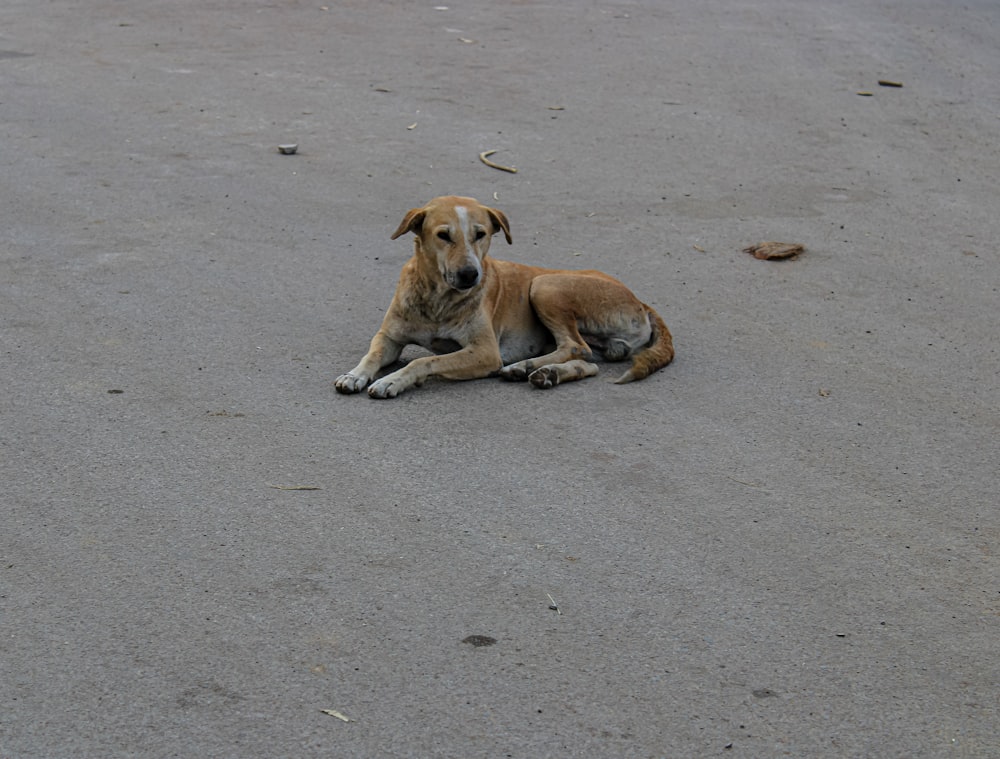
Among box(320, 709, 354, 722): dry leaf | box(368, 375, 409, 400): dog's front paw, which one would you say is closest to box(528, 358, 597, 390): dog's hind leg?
box(368, 375, 409, 400): dog's front paw

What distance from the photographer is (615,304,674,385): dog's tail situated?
6.38 metres

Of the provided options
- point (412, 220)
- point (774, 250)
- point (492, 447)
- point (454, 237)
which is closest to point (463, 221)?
point (454, 237)

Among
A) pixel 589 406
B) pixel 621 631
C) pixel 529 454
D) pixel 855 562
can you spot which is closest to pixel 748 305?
pixel 589 406

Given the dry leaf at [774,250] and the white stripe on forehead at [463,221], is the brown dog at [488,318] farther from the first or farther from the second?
the dry leaf at [774,250]

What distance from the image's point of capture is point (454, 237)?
244 inches

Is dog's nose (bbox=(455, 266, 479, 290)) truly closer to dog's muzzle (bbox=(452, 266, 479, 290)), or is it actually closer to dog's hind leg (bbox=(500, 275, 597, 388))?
dog's muzzle (bbox=(452, 266, 479, 290))

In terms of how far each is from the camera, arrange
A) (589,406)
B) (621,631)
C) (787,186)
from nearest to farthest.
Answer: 1. (621,631)
2. (589,406)
3. (787,186)

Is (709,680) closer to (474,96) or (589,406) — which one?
(589,406)

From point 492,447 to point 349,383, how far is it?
3.03ft

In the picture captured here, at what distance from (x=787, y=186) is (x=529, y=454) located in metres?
5.38

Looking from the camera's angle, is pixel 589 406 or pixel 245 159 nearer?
pixel 589 406

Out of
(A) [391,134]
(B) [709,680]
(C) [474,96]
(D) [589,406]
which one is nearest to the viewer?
(B) [709,680]

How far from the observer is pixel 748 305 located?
7.60 m

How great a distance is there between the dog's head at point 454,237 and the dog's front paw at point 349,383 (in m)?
0.64
